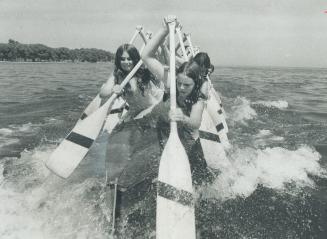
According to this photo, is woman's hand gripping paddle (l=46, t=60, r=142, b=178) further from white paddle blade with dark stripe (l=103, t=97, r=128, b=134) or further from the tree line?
the tree line

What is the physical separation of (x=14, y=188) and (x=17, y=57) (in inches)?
4835

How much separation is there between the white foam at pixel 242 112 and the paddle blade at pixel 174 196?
7.94 metres

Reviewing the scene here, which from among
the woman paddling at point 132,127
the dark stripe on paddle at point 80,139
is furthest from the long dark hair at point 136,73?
the dark stripe on paddle at point 80,139

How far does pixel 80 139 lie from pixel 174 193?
2.29 m

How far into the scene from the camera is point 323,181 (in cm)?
651

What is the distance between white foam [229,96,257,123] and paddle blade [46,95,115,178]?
714 centimetres

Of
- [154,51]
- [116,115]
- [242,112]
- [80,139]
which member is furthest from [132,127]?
[242,112]

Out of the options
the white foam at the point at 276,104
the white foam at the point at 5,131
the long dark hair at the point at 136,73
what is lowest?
the white foam at the point at 276,104

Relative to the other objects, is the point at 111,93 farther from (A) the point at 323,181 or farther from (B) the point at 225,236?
(A) the point at 323,181

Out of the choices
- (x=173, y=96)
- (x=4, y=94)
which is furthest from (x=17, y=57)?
(x=173, y=96)

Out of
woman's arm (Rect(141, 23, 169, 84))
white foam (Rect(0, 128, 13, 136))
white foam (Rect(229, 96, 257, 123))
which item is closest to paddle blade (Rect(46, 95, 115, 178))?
woman's arm (Rect(141, 23, 169, 84))

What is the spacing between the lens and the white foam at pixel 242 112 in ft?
41.8

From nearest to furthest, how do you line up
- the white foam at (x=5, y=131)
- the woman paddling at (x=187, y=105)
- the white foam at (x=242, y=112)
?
the woman paddling at (x=187, y=105) → the white foam at (x=5, y=131) → the white foam at (x=242, y=112)

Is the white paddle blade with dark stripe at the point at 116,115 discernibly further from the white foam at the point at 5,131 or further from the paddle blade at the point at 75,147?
the white foam at the point at 5,131
